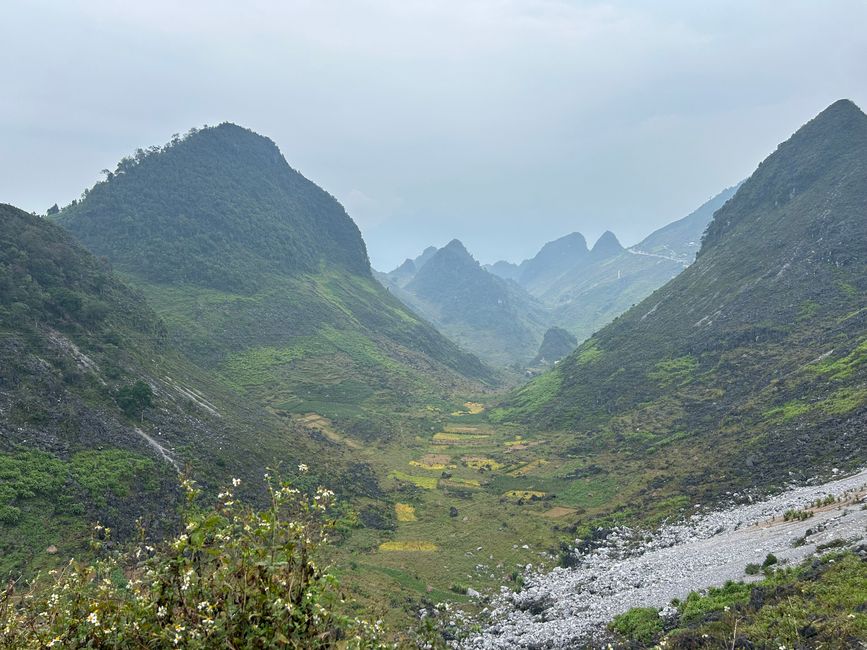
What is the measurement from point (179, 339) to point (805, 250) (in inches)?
3944

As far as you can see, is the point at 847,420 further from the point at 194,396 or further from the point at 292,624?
the point at 194,396

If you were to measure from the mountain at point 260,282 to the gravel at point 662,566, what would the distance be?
45.3m

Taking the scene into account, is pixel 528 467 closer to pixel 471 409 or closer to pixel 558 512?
pixel 558 512

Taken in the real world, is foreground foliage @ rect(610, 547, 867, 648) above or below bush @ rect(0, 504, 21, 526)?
below

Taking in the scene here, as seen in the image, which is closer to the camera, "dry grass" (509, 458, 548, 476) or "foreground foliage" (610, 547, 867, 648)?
"foreground foliage" (610, 547, 867, 648)

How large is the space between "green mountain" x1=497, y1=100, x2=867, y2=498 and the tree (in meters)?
42.3

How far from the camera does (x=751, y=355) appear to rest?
57531mm

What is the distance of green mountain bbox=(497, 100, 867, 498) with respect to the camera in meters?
38.4

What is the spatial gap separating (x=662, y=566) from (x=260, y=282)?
114m

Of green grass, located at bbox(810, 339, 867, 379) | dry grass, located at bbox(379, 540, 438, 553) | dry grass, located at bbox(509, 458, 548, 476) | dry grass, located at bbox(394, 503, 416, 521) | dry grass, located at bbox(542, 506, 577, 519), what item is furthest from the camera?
dry grass, located at bbox(509, 458, 548, 476)

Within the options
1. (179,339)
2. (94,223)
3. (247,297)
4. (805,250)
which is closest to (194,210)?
(94,223)

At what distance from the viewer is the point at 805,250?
69875 millimetres

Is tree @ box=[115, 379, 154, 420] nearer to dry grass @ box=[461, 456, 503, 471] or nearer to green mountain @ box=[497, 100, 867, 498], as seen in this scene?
dry grass @ box=[461, 456, 503, 471]

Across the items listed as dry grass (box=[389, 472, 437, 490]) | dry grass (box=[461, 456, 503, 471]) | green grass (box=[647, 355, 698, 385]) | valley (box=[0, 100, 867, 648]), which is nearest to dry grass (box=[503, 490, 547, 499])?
valley (box=[0, 100, 867, 648])
